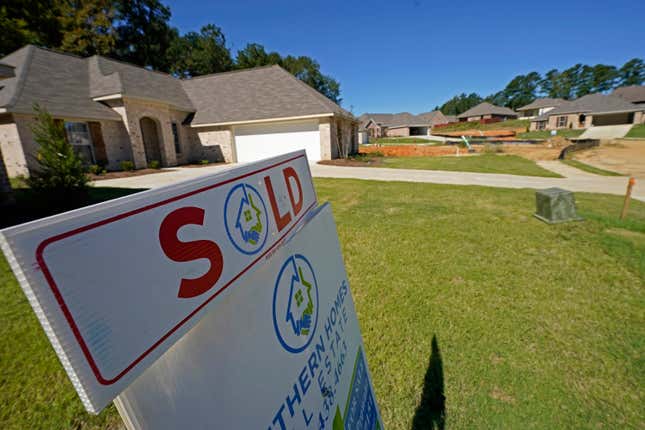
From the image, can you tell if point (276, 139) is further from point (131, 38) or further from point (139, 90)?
point (131, 38)

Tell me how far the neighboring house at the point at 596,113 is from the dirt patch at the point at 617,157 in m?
28.5

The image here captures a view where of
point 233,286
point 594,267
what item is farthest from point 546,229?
point 233,286

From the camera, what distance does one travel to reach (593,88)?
8731cm

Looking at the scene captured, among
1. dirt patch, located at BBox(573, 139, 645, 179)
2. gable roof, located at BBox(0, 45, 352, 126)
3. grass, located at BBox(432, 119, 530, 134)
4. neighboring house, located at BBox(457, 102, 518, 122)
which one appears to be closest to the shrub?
gable roof, located at BBox(0, 45, 352, 126)

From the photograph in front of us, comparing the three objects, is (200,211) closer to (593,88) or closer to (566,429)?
(566,429)

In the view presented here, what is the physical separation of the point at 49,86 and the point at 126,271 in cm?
1954

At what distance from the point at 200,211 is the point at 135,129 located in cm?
1894

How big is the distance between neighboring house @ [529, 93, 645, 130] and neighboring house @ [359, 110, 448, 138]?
22.3m

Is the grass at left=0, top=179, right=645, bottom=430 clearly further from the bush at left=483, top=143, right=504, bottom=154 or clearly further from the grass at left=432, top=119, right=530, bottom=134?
the grass at left=432, top=119, right=530, bottom=134

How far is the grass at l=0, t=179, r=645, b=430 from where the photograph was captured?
8.11 ft

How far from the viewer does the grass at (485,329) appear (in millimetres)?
2473

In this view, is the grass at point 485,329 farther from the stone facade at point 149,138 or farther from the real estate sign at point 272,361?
the stone facade at point 149,138

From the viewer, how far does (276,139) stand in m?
19.0

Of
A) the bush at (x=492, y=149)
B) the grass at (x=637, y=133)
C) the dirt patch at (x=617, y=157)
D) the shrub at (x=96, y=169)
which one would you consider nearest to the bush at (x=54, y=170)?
the shrub at (x=96, y=169)
